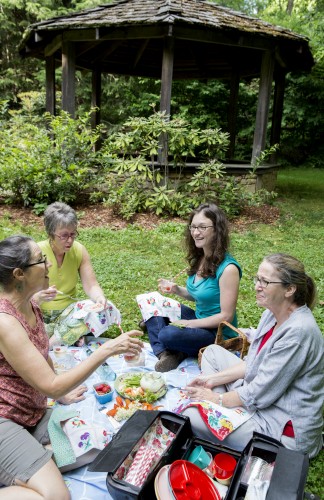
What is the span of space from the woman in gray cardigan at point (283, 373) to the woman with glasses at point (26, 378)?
70 centimetres

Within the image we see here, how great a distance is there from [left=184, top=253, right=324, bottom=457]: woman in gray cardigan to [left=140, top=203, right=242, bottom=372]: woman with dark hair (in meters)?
0.65

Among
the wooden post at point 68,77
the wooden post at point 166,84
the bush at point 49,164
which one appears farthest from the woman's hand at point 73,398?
the wooden post at point 68,77

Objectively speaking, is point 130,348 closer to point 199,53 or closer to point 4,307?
point 4,307

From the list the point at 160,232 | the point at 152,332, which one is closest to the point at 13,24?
the point at 160,232

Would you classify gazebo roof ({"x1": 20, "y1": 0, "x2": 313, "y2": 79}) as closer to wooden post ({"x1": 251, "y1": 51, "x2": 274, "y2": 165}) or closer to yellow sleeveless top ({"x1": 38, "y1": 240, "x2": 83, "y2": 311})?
wooden post ({"x1": 251, "y1": 51, "x2": 274, "y2": 165})

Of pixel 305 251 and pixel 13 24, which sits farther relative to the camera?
pixel 13 24

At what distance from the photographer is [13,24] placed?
618 inches

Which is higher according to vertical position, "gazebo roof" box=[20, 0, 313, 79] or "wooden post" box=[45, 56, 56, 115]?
"gazebo roof" box=[20, 0, 313, 79]

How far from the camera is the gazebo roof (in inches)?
313

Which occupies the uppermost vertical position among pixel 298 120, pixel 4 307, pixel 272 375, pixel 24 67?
pixel 24 67

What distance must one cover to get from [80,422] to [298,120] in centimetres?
1939

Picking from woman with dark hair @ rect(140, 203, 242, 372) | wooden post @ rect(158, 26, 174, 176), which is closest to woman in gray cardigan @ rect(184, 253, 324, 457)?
woman with dark hair @ rect(140, 203, 242, 372)

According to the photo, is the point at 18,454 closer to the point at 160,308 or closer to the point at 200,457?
the point at 200,457

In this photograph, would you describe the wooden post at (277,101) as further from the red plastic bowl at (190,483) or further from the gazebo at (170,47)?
the red plastic bowl at (190,483)
